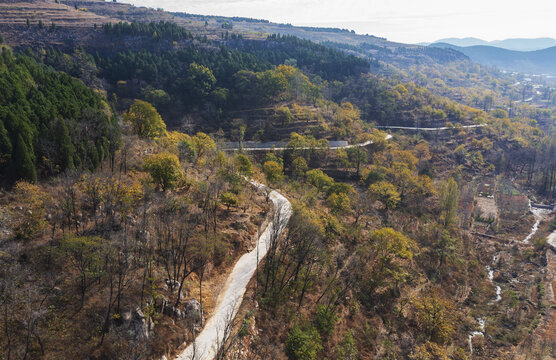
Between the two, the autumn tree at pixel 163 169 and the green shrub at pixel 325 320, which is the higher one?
the autumn tree at pixel 163 169

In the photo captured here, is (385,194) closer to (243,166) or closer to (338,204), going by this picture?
(338,204)

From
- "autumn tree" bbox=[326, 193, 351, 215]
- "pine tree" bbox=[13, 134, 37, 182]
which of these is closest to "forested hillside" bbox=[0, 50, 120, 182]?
"pine tree" bbox=[13, 134, 37, 182]

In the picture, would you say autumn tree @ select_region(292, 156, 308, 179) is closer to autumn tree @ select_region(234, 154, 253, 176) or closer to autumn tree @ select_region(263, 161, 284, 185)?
autumn tree @ select_region(263, 161, 284, 185)

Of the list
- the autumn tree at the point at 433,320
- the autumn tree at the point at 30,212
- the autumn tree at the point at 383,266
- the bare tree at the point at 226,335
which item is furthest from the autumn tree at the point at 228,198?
the autumn tree at the point at 433,320

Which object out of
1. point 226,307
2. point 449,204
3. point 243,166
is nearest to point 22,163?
point 226,307

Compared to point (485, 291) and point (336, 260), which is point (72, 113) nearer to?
point (336, 260)

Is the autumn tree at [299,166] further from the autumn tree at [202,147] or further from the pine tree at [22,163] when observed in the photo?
the pine tree at [22,163]
